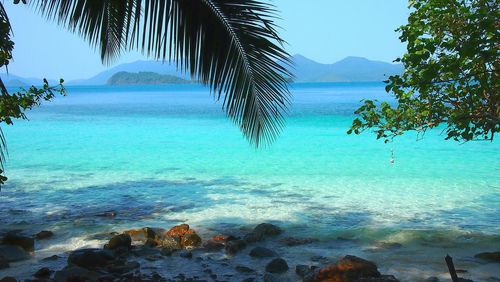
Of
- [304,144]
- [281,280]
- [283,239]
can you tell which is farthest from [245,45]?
[304,144]

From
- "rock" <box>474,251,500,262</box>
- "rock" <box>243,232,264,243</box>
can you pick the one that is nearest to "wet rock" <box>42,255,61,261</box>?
"rock" <box>243,232,264,243</box>

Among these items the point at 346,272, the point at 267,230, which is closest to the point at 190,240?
the point at 267,230

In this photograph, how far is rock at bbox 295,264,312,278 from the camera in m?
5.99

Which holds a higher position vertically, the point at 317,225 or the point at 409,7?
the point at 409,7

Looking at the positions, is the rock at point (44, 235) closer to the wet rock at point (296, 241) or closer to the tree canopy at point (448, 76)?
the wet rock at point (296, 241)

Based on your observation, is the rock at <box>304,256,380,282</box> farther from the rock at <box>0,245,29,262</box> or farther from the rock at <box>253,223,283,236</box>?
the rock at <box>0,245,29,262</box>

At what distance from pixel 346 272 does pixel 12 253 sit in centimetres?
468

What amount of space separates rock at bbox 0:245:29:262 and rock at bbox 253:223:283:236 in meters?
3.50

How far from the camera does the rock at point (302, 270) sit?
599 centimetres

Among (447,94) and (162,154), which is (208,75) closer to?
(447,94)

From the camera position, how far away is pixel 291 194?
1122 centimetres

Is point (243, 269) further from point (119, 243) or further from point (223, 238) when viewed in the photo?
point (119, 243)

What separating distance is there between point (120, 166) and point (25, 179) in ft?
10.5

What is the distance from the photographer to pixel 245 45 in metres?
3.97
